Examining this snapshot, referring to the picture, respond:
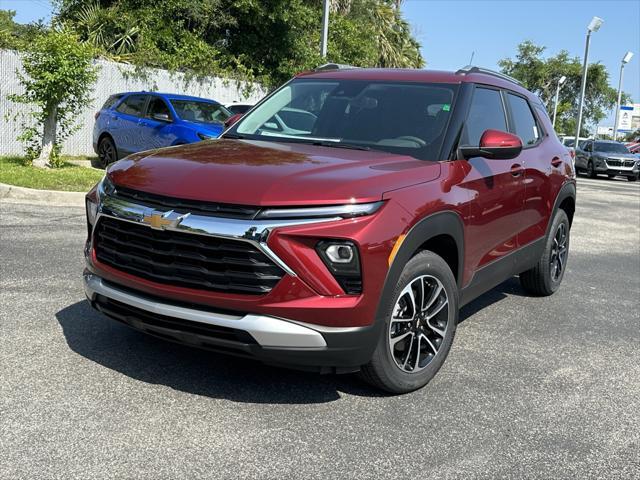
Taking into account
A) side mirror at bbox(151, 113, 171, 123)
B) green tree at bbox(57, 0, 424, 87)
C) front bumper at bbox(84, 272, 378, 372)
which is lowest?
front bumper at bbox(84, 272, 378, 372)

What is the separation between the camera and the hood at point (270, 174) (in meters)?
3.24

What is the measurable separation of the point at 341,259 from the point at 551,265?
357cm

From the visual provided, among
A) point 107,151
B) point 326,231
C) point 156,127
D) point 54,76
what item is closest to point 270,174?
point 326,231

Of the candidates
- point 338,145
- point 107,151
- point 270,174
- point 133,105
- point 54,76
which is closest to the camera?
point 270,174

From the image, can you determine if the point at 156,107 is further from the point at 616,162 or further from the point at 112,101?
the point at 616,162

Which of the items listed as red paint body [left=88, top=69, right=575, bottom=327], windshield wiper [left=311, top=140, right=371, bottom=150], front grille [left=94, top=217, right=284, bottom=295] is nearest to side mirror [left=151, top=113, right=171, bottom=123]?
red paint body [left=88, top=69, right=575, bottom=327]

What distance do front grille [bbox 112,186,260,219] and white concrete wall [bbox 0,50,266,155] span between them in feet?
Answer: 33.6

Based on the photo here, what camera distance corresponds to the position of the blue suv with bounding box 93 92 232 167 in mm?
12789

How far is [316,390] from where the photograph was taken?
3.79 m

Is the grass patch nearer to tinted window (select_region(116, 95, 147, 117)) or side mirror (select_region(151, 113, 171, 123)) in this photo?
side mirror (select_region(151, 113, 171, 123))

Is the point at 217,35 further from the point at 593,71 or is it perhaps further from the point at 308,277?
the point at 593,71

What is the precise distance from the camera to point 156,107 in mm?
13516

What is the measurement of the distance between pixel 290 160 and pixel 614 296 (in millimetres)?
4185

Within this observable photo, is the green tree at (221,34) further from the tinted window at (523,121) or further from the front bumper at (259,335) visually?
the front bumper at (259,335)
